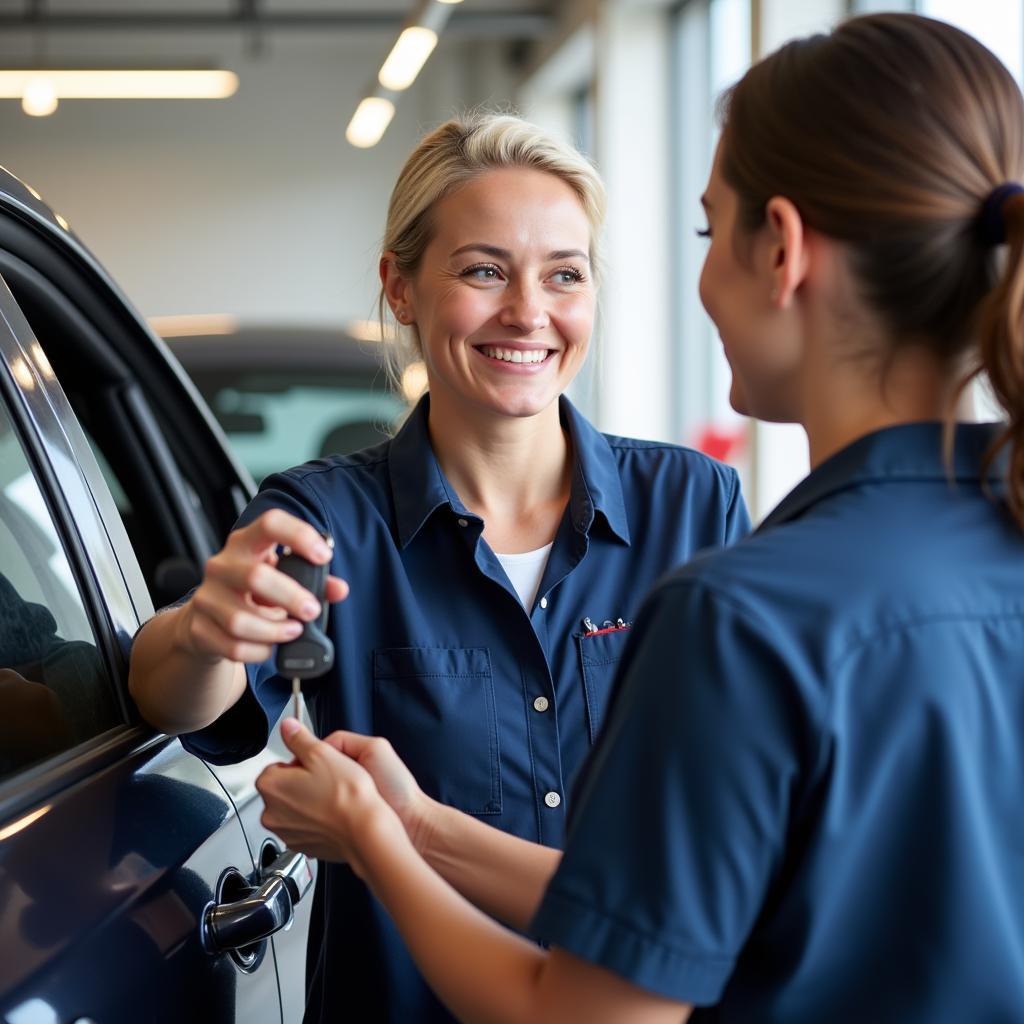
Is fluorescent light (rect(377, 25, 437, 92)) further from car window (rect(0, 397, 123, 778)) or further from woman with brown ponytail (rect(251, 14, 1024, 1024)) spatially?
woman with brown ponytail (rect(251, 14, 1024, 1024))

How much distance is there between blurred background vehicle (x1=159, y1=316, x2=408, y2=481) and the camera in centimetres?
491

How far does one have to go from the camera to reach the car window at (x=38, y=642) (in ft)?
4.37

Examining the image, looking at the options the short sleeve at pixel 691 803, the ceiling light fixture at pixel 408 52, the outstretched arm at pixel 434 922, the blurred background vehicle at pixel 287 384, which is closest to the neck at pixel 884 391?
the short sleeve at pixel 691 803

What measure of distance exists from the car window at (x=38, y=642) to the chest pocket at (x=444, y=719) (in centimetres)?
33

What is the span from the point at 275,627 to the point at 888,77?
697 mm

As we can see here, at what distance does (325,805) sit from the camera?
4.01ft

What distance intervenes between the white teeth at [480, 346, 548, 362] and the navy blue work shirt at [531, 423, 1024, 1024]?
0.90 m

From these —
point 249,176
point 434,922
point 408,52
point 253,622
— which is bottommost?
point 434,922

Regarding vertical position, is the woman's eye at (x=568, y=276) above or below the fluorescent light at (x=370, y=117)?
below

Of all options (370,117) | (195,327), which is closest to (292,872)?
(195,327)

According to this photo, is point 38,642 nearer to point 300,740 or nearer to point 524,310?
point 300,740

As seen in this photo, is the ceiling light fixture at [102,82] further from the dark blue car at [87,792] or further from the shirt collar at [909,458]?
the shirt collar at [909,458]

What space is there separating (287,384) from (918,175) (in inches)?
164

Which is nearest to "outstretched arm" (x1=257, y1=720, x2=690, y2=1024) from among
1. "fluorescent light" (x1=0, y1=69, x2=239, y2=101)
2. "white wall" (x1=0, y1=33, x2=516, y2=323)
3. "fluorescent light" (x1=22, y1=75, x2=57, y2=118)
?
"fluorescent light" (x1=0, y1=69, x2=239, y2=101)
